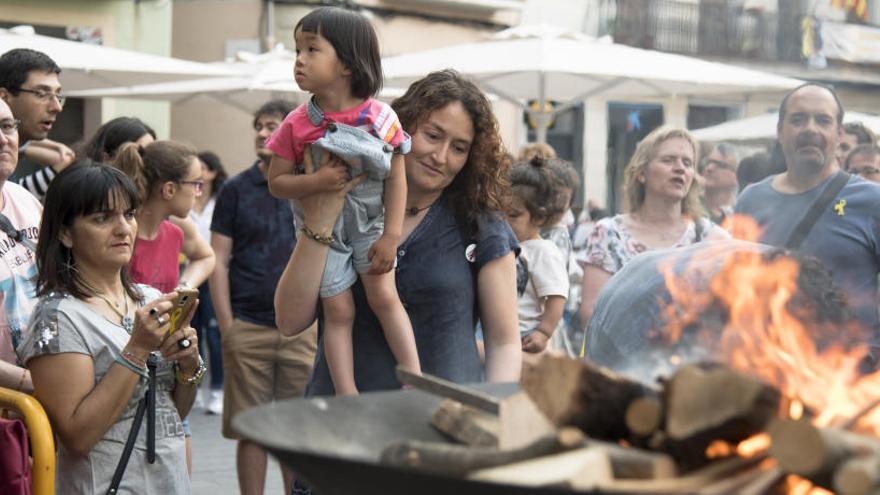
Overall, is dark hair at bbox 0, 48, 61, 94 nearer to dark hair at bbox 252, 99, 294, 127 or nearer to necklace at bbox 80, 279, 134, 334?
dark hair at bbox 252, 99, 294, 127

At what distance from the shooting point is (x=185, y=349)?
405 centimetres

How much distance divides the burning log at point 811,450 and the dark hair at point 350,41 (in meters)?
2.23

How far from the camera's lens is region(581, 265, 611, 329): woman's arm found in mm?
6582

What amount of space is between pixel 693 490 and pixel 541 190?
14.2 feet

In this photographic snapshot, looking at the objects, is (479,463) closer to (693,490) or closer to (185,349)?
(693,490)

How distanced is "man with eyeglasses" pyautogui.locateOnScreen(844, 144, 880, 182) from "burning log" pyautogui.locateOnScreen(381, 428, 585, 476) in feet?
21.3

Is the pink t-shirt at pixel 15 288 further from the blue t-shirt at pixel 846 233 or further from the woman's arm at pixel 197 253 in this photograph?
the blue t-shirt at pixel 846 233

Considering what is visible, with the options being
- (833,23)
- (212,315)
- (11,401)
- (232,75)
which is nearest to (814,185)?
(11,401)

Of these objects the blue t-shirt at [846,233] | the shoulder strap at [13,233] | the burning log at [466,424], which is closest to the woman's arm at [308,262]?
Answer: the shoulder strap at [13,233]

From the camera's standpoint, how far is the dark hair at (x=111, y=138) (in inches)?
273

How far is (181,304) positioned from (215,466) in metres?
4.83

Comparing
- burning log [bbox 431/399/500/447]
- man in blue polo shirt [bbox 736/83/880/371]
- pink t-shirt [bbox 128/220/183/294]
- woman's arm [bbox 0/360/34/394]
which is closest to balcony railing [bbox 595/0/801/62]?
pink t-shirt [bbox 128/220/183/294]

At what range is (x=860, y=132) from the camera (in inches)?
357

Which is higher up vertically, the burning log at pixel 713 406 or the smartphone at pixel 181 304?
the burning log at pixel 713 406
